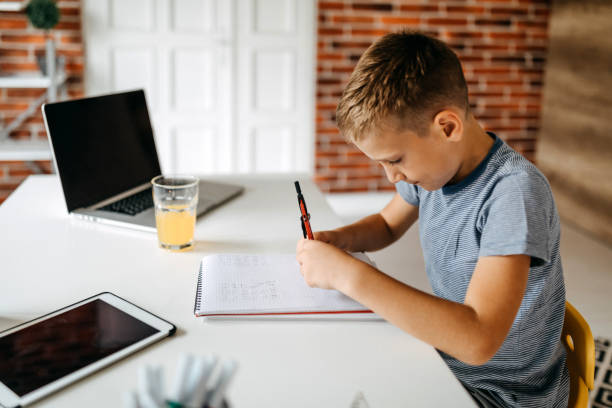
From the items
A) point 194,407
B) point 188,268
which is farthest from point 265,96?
point 194,407

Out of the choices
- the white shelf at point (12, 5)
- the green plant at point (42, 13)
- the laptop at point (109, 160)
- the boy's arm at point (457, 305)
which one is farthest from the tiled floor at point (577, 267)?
the white shelf at point (12, 5)

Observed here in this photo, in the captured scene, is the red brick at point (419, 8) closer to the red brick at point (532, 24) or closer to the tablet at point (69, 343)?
the red brick at point (532, 24)

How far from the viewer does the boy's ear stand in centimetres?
100

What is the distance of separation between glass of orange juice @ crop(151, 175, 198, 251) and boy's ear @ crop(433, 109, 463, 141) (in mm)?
570

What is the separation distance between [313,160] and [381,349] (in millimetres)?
3174

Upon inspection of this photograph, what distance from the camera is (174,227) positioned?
1254mm

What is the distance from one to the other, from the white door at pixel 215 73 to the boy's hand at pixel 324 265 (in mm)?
2893

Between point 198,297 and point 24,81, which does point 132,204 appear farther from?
point 24,81

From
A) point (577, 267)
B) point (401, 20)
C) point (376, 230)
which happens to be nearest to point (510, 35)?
point (401, 20)

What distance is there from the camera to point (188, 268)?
3.81 feet

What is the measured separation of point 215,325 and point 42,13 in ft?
9.48

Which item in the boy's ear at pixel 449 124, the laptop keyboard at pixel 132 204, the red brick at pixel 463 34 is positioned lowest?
the laptop keyboard at pixel 132 204

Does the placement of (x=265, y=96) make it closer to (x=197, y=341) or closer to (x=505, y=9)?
(x=505, y=9)

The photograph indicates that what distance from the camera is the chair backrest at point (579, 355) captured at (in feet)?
3.60
